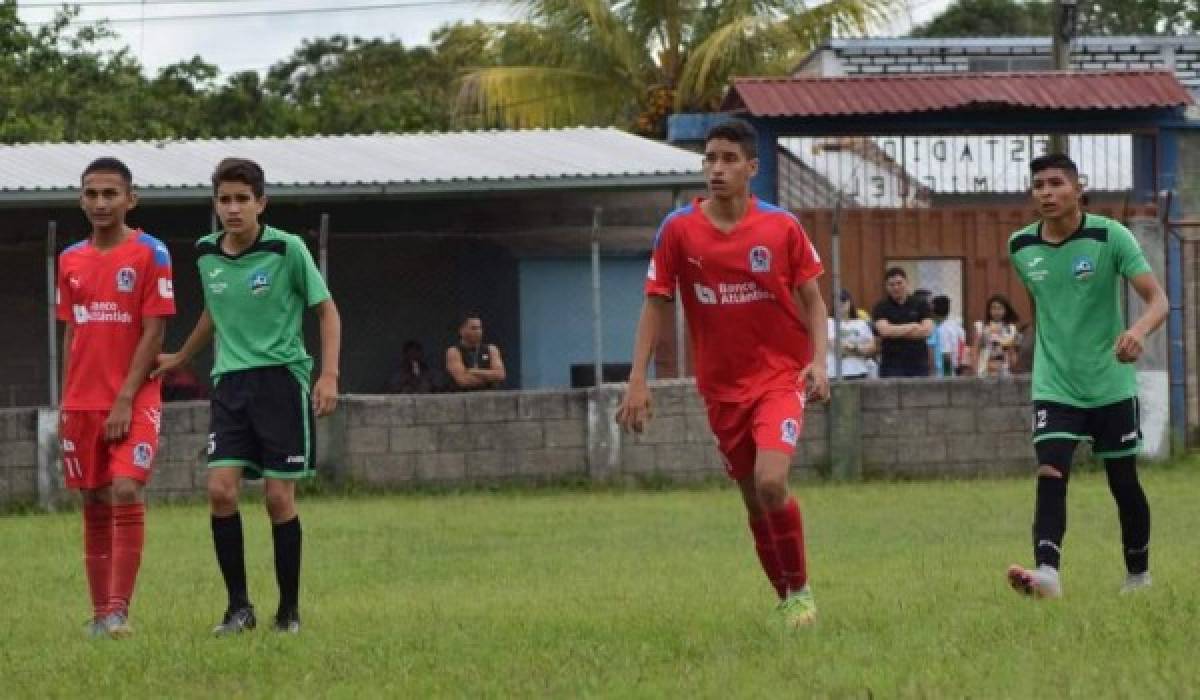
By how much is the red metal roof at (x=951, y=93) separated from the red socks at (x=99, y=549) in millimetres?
14469

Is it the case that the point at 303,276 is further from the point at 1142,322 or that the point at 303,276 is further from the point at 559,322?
the point at 559,322

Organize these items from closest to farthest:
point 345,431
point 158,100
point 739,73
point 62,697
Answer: point 62,697, point 345,431, point 739,73, point 158,100

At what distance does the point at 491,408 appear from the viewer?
21.0 metres

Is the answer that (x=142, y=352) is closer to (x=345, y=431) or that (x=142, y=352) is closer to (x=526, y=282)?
(x=345, y=431)

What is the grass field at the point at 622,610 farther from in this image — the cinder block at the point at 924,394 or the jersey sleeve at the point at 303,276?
the cinder block at the point at 924,394

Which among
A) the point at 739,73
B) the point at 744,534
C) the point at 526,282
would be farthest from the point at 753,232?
the point at 739,73

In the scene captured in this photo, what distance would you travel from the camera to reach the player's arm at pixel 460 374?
2156cm

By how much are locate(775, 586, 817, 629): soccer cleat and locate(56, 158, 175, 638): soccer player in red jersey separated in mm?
2710

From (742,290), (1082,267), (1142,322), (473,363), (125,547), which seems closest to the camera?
(742,290)

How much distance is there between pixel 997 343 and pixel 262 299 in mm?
14703

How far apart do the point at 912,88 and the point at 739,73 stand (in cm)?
1464

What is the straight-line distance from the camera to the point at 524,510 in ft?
62.1

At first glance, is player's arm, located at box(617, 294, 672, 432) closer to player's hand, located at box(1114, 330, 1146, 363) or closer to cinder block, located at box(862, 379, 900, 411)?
player's hand, located at box(1114, 330, 1146, 363)

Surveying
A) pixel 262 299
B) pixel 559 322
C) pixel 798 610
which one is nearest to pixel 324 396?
pixel 262 299
